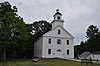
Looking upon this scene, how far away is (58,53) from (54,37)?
3.87 m

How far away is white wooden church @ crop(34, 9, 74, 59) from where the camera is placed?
154 feet

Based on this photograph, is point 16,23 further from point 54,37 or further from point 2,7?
point 54,37

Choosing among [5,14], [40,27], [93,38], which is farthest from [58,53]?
[93,38]

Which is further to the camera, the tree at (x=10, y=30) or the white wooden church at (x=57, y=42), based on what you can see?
the white wooden church at (x=57, y=42)

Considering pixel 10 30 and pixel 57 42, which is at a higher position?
pixel 10 30

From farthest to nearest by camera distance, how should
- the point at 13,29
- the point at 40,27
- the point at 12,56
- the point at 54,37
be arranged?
1. the point at 40,27
2. the point at 12,56
3. the point at 54,37
4. the point at 13,29

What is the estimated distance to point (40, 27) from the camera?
65.9m

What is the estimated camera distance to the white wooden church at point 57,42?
4700 centimetres

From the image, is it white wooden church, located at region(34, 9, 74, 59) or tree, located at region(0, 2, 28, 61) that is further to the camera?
white wooden church, located at region(34, 9, 74, 59)

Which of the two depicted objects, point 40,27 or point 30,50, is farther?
point 40,27

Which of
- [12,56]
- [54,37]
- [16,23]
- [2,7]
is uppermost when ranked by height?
[2,7]

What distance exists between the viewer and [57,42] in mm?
48188

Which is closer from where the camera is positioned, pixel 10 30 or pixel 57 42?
pixel 10 30

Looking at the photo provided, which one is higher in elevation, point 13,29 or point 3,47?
point 13,29
